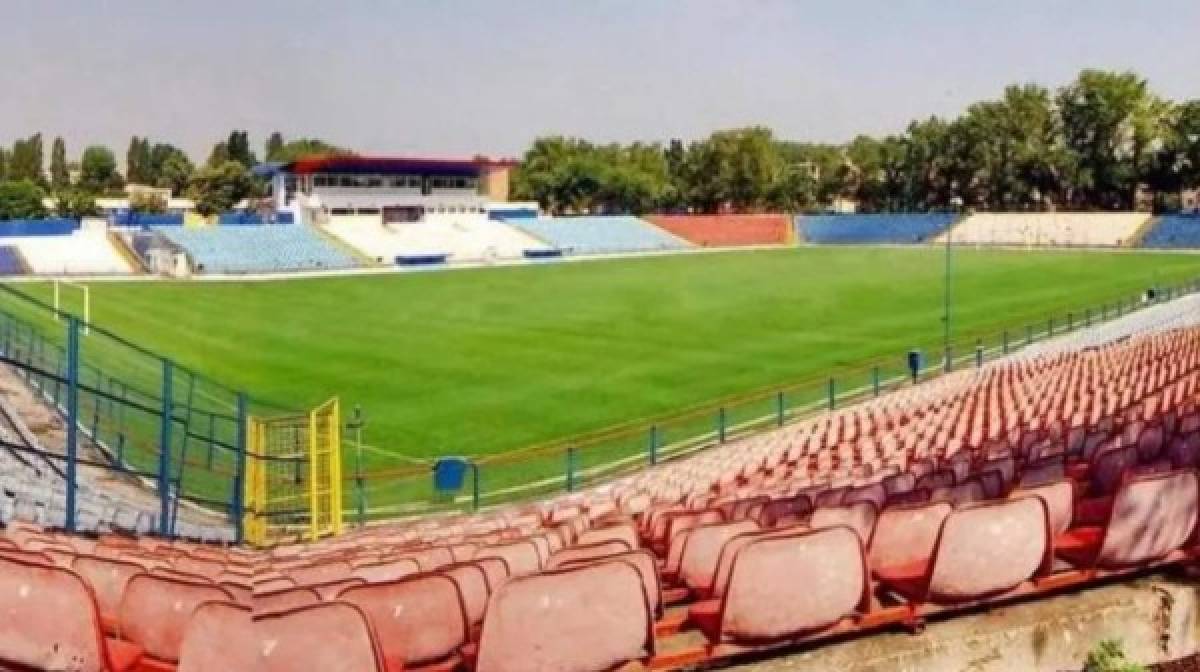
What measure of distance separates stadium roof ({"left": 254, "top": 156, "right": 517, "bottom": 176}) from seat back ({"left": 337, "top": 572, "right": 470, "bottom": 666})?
9235 centimetres

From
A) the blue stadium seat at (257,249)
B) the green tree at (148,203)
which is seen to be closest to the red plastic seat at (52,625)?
the blue stadium seat at (257,249)

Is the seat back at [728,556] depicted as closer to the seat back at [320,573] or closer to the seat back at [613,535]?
the seat back at [613,535]

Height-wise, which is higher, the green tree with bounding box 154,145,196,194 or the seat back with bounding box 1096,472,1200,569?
the green tree with bounding box 154,145,196,194

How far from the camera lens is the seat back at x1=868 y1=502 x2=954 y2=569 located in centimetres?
504

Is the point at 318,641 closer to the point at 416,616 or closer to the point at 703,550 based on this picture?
the point at 416,616

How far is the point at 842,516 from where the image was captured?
19.0ft

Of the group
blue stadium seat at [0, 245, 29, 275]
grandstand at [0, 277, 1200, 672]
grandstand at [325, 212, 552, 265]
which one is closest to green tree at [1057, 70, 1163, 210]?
grandstand at [325, 212, 552, 265]

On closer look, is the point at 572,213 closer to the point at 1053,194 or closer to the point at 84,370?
the point at 1053,194

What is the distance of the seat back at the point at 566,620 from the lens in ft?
13.0

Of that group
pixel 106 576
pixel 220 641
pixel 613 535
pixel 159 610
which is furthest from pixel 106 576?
pixel 613 535

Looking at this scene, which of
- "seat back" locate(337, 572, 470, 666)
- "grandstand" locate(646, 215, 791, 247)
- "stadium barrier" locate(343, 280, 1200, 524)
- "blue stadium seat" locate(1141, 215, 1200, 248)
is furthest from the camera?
"grandstand" locate(646, 215, 791, 247)

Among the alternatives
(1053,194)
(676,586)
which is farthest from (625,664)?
(1053,194)

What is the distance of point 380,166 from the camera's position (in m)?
96.1

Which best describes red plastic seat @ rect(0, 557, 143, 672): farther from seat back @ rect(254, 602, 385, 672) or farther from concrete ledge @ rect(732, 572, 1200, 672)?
concrete ledge @ rect(732, 572, 1200, 672)
